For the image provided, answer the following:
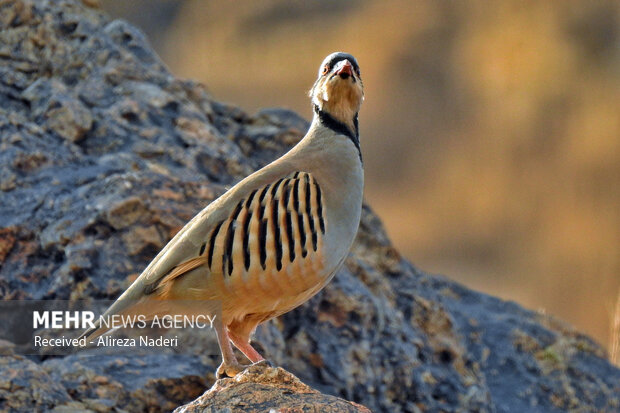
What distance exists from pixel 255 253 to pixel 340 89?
991 millimetres

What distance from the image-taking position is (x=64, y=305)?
5902mm

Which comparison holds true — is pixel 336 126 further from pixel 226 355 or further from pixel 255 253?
pixel 226 355

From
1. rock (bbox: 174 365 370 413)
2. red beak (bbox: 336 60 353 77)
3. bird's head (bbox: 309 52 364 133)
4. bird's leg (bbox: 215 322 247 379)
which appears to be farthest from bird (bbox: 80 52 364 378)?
red beak (bbox: 336 60 353 77)

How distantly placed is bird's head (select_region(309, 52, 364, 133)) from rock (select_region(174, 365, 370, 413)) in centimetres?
144

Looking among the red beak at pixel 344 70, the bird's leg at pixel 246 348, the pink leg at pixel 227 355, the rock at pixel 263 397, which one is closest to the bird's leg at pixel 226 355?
the pink leg at pixel 227 355

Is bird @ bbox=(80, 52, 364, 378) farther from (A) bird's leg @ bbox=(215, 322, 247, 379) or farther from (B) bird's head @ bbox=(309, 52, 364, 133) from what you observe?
(B) bird's head @ bbox=(309, 52, 364, 133)

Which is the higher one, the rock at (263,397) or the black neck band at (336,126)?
the black neck band at (336,126)

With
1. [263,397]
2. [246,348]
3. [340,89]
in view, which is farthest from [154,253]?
[263,397]

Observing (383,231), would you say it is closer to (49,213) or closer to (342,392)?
(342,392)

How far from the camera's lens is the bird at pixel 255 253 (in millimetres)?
4484

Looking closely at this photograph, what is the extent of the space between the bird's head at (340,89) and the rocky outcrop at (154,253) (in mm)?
1459

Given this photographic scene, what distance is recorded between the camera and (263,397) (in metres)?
4.04

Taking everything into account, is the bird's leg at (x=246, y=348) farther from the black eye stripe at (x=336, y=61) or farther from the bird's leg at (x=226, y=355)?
the black eye stripe at (x=336, y=61)

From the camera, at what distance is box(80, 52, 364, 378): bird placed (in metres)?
4.48
